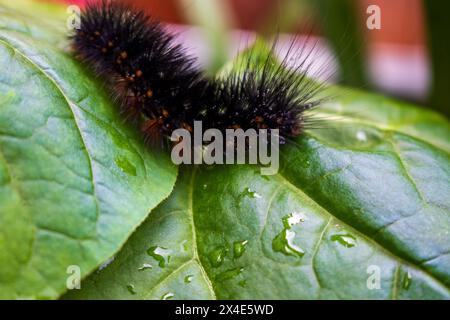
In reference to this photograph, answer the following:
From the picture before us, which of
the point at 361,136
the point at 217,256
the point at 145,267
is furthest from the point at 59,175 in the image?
the point at 361,136

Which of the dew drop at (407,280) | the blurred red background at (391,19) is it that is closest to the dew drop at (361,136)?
the dew drop at (407,280)

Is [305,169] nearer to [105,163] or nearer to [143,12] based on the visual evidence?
[105,163]

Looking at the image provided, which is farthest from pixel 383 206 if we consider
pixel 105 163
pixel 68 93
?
pixel 68 93

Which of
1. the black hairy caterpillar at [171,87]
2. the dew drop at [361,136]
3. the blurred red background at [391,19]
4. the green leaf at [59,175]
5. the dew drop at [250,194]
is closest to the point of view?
the green leaf at [59,175]

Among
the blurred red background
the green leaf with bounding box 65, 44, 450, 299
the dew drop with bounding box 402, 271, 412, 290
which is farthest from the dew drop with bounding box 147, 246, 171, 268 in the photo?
the blurred red background

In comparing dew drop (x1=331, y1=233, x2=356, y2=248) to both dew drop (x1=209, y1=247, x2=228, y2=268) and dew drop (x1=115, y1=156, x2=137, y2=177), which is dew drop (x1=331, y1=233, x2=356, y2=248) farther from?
dew drop (x1=115, y1=156, x2=137, y2=177)

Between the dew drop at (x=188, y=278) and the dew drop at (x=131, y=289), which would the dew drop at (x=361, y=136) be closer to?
the dew drop at (x=188, y=278)
